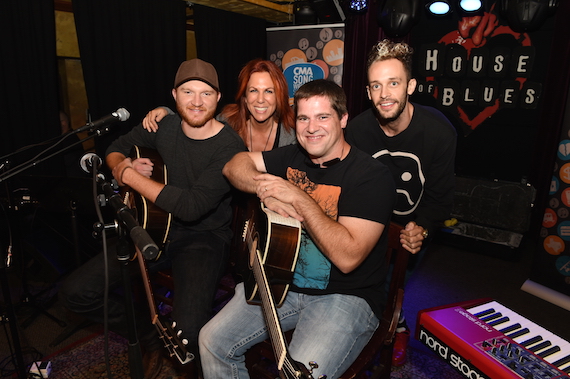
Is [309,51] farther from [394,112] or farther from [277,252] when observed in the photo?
[277,252]

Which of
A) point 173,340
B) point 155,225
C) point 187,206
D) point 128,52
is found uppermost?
point 128,52

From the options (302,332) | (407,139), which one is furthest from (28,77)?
(302,332)

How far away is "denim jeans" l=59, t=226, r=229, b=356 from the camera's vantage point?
1.98 m

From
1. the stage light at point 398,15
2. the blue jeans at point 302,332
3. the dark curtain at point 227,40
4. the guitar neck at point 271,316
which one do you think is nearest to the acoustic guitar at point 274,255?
the guitar neck at point 271,316

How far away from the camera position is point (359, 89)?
610cm

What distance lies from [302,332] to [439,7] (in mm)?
4526

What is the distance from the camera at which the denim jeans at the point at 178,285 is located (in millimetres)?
1977

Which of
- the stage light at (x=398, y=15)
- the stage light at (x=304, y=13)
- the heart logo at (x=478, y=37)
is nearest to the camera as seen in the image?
the stage light at (x=398, y=15)

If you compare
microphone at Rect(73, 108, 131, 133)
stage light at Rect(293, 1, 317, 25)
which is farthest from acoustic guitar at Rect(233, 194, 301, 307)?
stage light at Rect(293, 1, 317, 25)

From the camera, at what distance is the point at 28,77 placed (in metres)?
3.99

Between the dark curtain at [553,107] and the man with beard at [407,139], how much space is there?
10.2 ft

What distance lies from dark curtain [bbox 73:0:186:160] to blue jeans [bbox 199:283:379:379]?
137 inches

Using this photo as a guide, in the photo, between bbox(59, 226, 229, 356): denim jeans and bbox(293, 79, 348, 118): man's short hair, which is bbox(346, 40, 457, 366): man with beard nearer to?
bbox(293, 79, 348, 118): man's short hair

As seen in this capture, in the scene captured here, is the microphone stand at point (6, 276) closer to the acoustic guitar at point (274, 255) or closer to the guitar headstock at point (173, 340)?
the guitar headstock at point (173, 340)
